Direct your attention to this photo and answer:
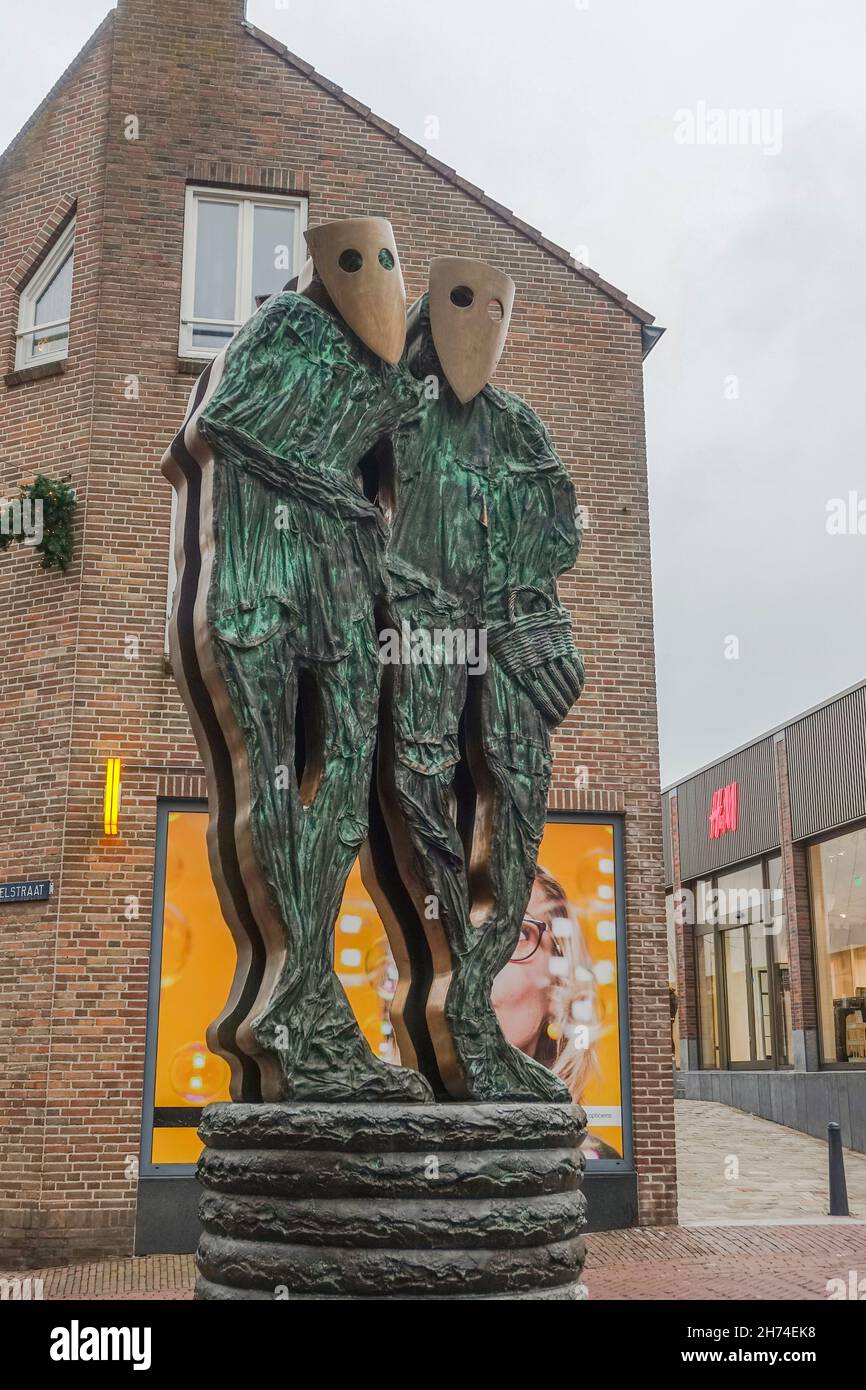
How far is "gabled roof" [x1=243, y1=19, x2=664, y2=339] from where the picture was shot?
13.0 meters

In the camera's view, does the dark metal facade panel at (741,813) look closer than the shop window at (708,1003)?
Yes

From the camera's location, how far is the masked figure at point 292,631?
14.8 feet

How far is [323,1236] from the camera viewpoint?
4141mm

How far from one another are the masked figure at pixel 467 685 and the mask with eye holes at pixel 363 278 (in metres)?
0.25

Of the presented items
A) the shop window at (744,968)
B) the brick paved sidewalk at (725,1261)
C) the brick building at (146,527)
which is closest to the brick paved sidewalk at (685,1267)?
the brick paved sidewalk at (725,1261)

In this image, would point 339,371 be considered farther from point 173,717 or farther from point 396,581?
point 173,717

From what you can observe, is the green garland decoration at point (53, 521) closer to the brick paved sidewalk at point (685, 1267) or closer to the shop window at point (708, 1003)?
the brick paved sidewalk at point (685, 1267)

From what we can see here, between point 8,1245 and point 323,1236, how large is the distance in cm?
713

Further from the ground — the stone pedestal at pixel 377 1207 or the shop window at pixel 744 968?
the shop window at pixel 744 968

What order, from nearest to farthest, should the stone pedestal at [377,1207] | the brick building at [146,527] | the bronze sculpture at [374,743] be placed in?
the stone pedestal at [377,1207], the bronze sculpture at [374,743], the brick building at [146,527]

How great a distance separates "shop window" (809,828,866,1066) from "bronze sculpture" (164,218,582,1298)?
16.0 metres

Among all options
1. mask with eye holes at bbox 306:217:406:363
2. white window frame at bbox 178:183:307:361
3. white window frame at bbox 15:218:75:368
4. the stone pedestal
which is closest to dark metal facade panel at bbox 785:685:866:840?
white window frame at bbox 178:183:307:361

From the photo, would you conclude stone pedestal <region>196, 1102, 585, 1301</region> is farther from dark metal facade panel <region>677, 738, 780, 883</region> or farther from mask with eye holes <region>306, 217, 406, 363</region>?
dark metal facade panel <region>677, 738, 780, 883</region>
